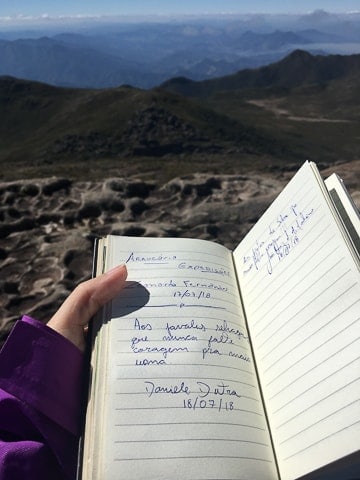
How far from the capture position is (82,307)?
6.25 ft

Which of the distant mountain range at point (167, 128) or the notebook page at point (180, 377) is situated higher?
the distant mountain range at point (167, 128)

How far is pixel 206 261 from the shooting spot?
86.1 inches

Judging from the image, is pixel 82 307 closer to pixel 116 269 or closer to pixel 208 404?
pixel 116 269

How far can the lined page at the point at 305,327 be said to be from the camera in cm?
137

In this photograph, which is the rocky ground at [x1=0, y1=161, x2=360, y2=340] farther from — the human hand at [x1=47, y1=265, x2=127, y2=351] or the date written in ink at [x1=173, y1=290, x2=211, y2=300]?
the date written in ink at [x1=173, y1=290, x2=211, y2=300]

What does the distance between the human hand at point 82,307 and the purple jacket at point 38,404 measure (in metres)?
0.12

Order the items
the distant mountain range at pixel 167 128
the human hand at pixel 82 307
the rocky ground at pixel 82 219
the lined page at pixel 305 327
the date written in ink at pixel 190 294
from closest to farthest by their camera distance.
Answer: the lined page at pixel 305 327, the human hand at pixel 82 307, the date written in ink at pixel 190 294, the rocky ground at pixel 82 219, the distant mountain range at pixel 167 128

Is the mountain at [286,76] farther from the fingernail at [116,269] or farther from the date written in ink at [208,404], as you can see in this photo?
the date written in ink at [208,404]

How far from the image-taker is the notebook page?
143cm

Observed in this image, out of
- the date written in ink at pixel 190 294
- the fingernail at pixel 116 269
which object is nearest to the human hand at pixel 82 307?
the fingernail at pixel 116 269

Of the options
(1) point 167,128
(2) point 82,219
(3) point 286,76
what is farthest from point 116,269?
(3) point 286,76

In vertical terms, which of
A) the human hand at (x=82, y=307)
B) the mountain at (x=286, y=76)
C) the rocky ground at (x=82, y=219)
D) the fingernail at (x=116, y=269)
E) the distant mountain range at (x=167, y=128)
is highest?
the mountain at (x=286, y=76)

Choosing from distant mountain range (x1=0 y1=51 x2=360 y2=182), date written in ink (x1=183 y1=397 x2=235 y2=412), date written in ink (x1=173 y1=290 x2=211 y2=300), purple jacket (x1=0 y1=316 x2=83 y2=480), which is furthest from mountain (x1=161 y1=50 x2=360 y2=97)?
date written in ink (x1=183 y1=397 x2=235 y2=412)

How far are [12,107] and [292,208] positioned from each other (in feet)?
213
